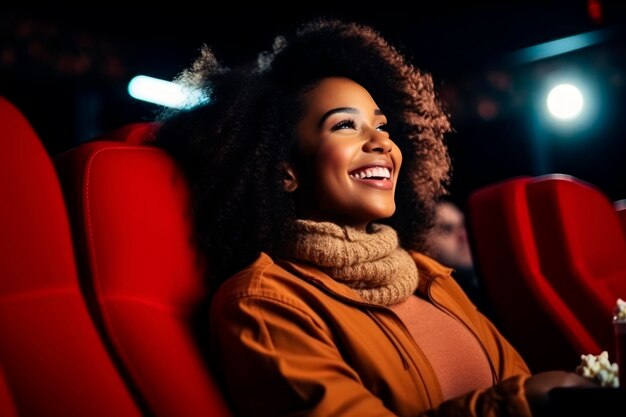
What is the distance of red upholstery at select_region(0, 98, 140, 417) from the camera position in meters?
0.94

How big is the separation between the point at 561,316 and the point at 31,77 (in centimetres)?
419

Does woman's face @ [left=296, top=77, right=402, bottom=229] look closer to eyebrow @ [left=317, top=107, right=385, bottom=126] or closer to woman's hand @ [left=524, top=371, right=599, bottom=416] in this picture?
eyebrow @ [left=317, top=107, right=385, bottom=126]

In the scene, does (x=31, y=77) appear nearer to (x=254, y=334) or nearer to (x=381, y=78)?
(x=381, y=78)

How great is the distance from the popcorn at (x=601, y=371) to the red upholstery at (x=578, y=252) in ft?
1.78

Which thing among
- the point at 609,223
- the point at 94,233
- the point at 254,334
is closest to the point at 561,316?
the point at 609,223

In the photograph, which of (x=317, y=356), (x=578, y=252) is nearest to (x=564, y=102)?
(x=578, y=252)

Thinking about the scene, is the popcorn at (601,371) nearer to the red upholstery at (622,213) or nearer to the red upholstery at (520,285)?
the red upholstery at (520,285)

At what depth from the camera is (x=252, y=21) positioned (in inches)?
202

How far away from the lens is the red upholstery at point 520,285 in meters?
1.59

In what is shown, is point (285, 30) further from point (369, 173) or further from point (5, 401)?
point (5, 401)

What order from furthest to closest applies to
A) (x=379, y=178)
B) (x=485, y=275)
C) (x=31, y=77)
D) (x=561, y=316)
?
(x=31, y=77) → (x=485, y=275) → (x=561, y=316) → (x=379, y=178)

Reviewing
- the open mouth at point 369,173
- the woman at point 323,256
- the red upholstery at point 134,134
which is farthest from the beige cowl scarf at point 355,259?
the red upholstery at point 134,134

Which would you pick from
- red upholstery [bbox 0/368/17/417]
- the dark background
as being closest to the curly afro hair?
red upholstery [bbox 0/368/17/417]

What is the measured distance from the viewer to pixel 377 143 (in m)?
1.39
